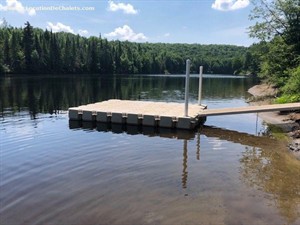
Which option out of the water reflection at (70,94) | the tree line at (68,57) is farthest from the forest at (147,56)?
the water reflection at (70,94)

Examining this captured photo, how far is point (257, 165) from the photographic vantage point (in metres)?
11.5

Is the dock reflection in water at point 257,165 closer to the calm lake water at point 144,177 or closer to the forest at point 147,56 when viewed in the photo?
the calm lake water at point 144,177

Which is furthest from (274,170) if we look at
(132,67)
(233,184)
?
(132,67)

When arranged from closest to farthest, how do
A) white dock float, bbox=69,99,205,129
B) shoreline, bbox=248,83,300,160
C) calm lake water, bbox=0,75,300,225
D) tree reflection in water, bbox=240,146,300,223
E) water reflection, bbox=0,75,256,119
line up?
1. calm lake water, bbox=0,75,300,225
2. tree reflection in water, bbox=240,146,300,223
3. shoreline, bbox=248,83,300,160
4. white dock float, bbox=69,99,205,129
5. water reflection, bbox=0,75,256,119

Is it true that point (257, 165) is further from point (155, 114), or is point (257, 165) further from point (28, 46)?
point (28, 46)

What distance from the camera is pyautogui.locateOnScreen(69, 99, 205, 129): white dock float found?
17.2 meters

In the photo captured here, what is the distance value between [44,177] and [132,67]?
116 metres

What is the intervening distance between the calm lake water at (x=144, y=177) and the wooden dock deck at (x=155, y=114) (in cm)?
68

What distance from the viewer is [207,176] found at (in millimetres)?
10234

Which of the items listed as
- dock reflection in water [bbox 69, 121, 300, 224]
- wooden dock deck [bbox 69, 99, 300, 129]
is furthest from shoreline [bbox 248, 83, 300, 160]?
wooden dock deck [bbox 69, 99, 300, 129]

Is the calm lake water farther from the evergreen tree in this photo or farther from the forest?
the evergreen tree

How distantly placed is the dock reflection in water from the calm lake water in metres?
0.03

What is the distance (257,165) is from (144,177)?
4.37 m

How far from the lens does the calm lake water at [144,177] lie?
7.54 meters
